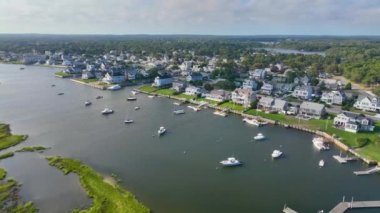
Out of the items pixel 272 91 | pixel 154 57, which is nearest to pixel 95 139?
pixel 272 91

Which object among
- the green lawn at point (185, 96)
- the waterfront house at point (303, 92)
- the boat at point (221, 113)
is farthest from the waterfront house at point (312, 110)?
the green lawn at point (185, 96)

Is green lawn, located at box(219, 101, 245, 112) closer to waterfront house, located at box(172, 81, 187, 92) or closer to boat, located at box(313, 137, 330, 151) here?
waterfront house, located at box(172, 81, 187, 92)

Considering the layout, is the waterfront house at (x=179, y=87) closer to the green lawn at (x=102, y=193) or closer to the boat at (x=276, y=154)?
the boat at (x=276, y=154)

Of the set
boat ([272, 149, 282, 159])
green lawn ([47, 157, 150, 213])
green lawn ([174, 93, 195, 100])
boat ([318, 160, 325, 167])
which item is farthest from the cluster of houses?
green lawn ([47, 157, 150, 213])

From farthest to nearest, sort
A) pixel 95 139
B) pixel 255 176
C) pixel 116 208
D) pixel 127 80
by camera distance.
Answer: pixel 127 80, pixel 95 139, pixel 255 176, pixel 116 208

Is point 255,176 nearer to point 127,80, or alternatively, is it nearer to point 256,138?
point 256,138

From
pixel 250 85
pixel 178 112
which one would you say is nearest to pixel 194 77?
pixel 250 85
